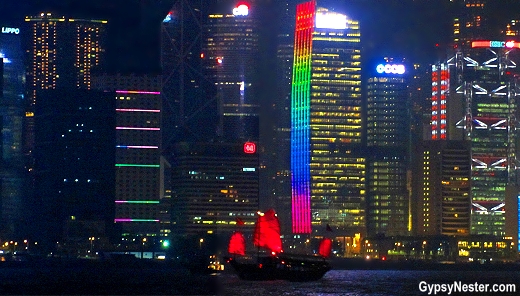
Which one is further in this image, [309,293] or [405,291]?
[405,291]

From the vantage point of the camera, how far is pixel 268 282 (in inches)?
7795

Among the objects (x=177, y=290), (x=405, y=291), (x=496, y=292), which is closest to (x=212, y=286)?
(x=177, y=290)

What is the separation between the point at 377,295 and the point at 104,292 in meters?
34.2

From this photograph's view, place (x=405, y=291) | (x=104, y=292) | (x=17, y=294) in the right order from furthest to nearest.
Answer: (x=405, y=291), (x=104, y=292), (x=17, y=294)

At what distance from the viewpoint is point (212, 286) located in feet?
608

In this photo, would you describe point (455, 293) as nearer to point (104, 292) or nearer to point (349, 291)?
point (349, 291)

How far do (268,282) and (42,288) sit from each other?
38.1m

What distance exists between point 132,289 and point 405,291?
36.6 metres

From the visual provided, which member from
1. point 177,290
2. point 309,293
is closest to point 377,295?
point 309,293

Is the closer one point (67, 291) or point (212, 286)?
point (67, 291)

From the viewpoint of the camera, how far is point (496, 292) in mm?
174250

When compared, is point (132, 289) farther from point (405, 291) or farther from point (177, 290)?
point (405, 291)

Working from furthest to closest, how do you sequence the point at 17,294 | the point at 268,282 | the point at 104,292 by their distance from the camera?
the point at 268,282 < the point at 104,292 < the point at 17,294

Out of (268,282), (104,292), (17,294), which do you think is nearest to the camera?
(17,294)
